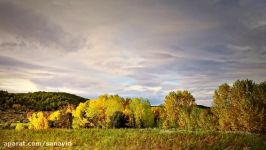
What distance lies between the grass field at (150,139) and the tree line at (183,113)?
29153 millimetres

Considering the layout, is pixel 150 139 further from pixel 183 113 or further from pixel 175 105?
pixel 175 105

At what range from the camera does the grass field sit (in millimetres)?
25703

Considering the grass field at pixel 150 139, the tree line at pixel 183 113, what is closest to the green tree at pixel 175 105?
the tree line at pixel 183 113

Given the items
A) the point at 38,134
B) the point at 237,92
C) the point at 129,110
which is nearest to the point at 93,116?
the point at 129,110

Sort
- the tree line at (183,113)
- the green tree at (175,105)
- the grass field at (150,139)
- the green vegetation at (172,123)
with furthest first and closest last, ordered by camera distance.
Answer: the green tree at (175,105), the tree line at (183,113), the green vegetation at (172,123), the grass field at (150,139)

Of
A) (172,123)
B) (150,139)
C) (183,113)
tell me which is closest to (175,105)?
(172,123)

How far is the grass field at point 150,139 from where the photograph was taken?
84.3ft

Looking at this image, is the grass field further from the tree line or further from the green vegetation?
the tree line

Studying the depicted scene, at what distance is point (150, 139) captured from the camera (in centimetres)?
2772

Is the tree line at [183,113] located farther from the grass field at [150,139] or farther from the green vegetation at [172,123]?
the grass field at [150,139]

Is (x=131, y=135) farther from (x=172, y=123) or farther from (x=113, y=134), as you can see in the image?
(x=172, y=123)

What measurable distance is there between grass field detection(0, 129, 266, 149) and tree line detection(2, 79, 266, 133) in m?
29.2

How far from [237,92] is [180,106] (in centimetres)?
2928

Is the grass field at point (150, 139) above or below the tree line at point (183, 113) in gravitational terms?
below
